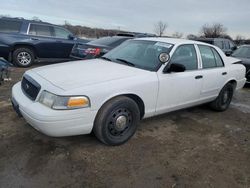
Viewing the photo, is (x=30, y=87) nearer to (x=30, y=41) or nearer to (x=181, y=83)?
(x=181, y=83)

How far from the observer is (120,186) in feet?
8.97

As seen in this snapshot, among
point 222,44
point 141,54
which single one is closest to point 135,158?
point 141,54

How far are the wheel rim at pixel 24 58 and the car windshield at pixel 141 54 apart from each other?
5.82 m

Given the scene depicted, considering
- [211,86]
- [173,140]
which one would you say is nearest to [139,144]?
[173,140]

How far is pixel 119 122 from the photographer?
352 cm

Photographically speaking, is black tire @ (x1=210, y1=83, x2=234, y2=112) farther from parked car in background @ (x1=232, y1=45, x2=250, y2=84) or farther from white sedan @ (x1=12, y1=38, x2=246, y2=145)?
parked car in background @ (x1=232, y1=45, x2=250, y2=84)

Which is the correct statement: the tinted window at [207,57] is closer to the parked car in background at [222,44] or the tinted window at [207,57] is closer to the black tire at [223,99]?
the black tire at [223,99]

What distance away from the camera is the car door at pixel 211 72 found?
468cm

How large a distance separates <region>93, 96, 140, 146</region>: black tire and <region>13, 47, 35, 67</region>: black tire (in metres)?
7.03

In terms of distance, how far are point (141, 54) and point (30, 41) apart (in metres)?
6.43

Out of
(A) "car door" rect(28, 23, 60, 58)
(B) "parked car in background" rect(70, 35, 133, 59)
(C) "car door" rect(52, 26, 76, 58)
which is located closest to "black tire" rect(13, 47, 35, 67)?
(A) "car door" rect(28, 23, 60, 58)

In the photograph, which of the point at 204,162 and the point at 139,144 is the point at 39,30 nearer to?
the point at 139,144

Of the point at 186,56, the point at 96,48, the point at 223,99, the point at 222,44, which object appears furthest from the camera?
the point at 222,44

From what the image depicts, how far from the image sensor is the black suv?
29.6ft
